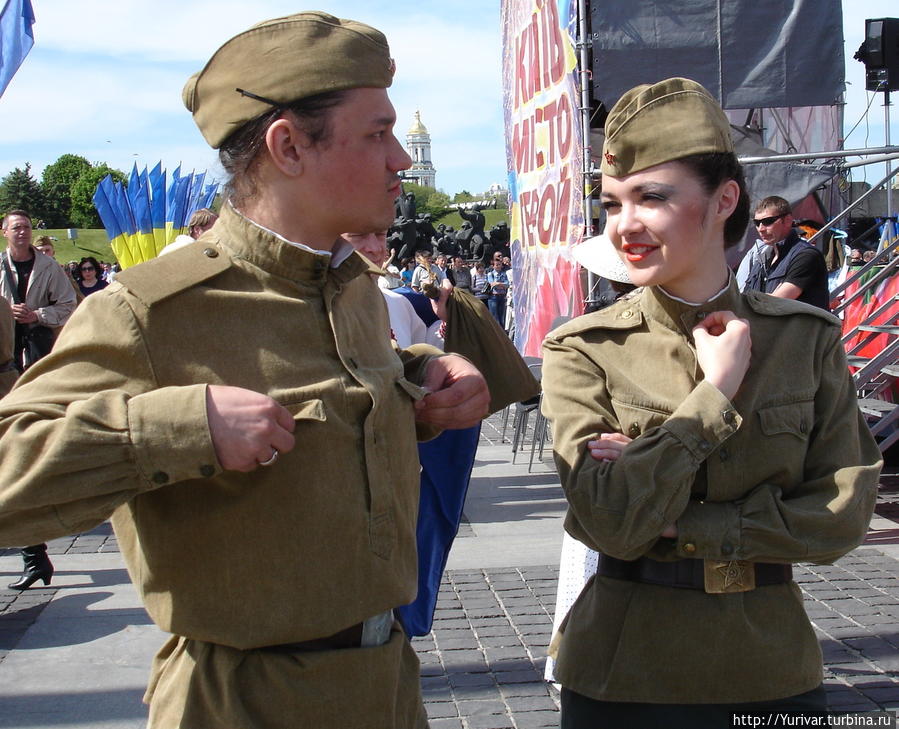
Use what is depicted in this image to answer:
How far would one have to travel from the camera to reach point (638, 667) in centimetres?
204

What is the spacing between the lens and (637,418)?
2.12m

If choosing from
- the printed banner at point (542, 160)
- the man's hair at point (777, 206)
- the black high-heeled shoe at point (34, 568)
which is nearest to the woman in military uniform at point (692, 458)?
the black high-heeled shoe at point (34, 568)

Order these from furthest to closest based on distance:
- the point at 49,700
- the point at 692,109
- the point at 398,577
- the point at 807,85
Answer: the point at 807,85, the point at 49,700, the point at 692,109, the point at 398,577

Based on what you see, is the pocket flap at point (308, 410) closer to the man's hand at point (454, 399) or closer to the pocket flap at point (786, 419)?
the man's hand at point (454, 399)

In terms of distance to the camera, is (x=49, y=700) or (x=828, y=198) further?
(x=828, y=198)

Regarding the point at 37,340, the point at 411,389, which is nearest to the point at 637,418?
the point at 411,389

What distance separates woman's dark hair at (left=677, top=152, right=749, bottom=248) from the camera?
2115 millimetres

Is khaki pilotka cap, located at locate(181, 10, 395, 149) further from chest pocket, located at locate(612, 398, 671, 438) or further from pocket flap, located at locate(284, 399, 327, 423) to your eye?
chest pocket, located at locate(612, 398, 671, 438)

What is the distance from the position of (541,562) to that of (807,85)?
17.8 ft

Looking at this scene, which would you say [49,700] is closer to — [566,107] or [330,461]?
[330,461]

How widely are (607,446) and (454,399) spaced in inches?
13.4

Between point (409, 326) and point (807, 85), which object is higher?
point (807, 85)

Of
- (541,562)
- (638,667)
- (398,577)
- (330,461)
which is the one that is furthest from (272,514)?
(541,562)

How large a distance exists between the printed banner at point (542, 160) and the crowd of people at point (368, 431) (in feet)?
22.9
